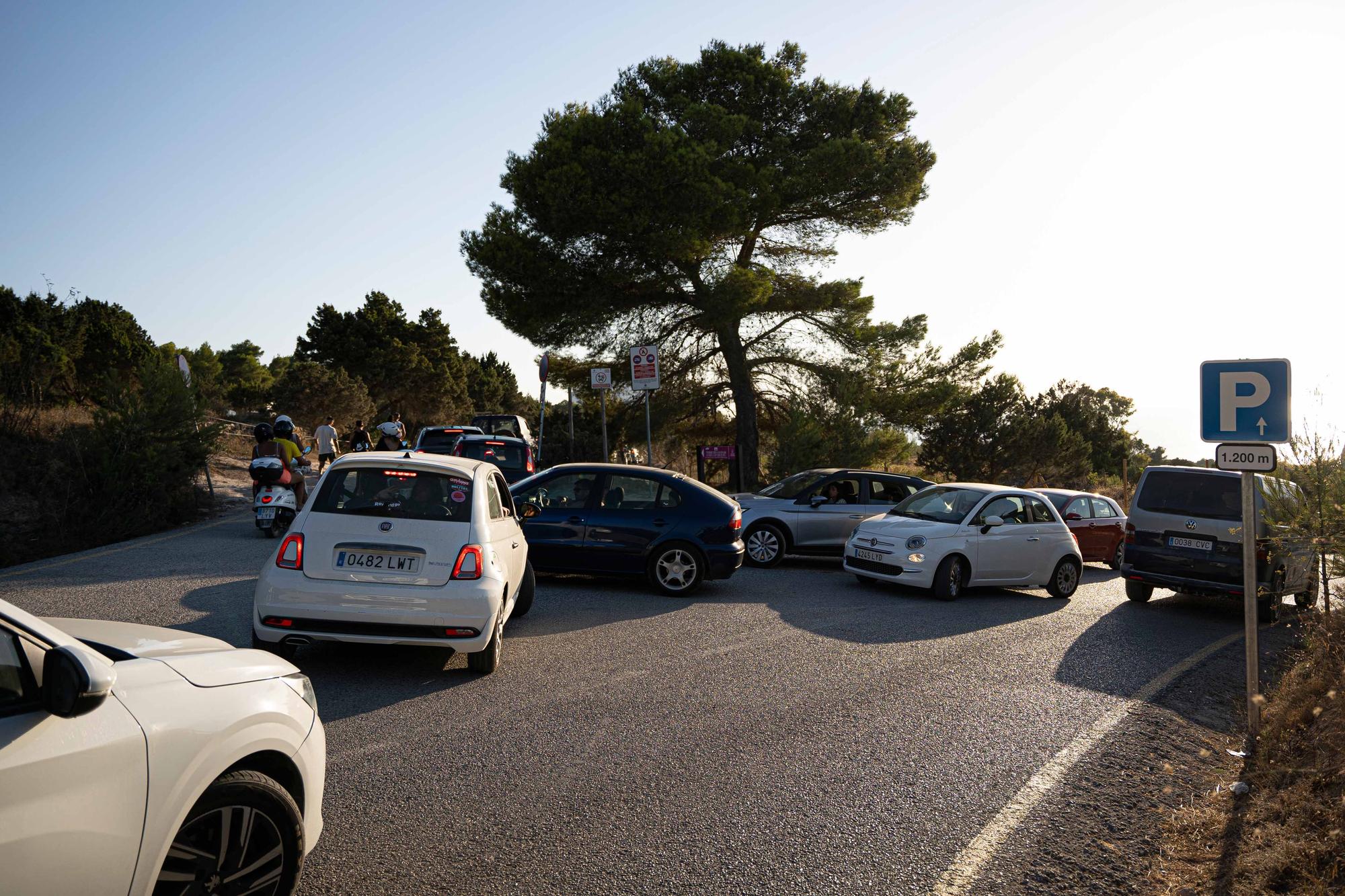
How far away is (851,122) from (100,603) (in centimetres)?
2443

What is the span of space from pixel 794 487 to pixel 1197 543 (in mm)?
5943

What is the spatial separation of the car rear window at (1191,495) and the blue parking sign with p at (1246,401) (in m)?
6.57

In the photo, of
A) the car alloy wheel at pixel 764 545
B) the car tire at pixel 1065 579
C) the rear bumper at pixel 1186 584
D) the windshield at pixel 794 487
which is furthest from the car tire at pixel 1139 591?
the car alloy wheel at pixel 764 545

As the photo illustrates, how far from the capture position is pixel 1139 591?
14.4 metres

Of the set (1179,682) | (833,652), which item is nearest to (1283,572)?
(1179,682)

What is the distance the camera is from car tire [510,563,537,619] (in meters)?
10.2

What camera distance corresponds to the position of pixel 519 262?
2825cm

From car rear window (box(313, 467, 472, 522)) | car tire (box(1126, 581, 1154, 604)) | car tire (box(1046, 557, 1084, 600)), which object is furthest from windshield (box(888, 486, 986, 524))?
car rear window (box(313, 467, 472, 522))

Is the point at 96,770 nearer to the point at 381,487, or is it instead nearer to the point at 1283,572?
the point at 381,487

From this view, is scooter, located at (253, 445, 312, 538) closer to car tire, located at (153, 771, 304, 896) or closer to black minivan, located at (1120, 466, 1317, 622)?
black minivan, located at (1120, 466, 1317, 622)

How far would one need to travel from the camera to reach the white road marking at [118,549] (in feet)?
41.1

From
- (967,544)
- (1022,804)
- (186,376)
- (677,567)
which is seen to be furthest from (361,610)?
(186,376)

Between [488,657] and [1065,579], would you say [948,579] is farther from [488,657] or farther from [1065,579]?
[488,657]

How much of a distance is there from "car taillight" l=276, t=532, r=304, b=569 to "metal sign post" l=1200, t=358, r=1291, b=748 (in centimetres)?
646
